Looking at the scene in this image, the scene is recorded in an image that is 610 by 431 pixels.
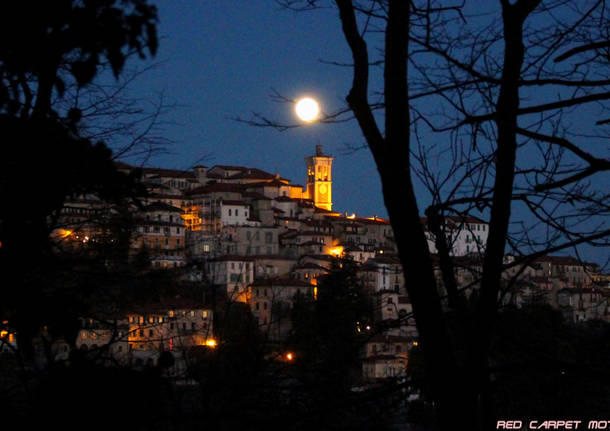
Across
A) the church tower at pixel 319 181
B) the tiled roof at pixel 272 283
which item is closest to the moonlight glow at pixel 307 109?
the tiled roof at pixel 272 283

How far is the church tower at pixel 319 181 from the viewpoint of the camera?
115m

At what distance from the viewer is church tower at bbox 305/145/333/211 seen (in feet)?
377

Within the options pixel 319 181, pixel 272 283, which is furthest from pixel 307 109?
→ pixel 319 181

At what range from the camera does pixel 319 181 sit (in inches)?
4542

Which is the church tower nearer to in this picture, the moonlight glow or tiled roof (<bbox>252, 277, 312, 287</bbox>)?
tiled roof (<bbox>252, 277, 312, 287</bbox>)

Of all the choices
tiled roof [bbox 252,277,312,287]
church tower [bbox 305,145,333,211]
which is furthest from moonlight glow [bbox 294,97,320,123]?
church tower [bbox 305,145,333,211]

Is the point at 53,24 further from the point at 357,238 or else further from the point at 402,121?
the point at 357,238

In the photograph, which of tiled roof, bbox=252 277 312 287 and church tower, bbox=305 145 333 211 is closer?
tiled roof, bbox=252 277 312 287

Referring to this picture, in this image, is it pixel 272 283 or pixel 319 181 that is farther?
pixel 319 181

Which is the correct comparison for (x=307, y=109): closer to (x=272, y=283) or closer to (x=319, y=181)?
(x=272, y=283)

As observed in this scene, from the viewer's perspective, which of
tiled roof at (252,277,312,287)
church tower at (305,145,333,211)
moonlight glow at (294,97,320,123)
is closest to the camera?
moonlight glow at (294,97,320,123)

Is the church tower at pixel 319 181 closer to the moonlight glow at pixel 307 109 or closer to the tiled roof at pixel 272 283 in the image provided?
the tiled roof at pixel 272 283

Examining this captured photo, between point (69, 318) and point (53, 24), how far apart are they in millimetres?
1162

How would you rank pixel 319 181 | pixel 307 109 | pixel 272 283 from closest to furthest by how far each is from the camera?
pixel 307 109 < pixel 272 283 < pixel 319 181
